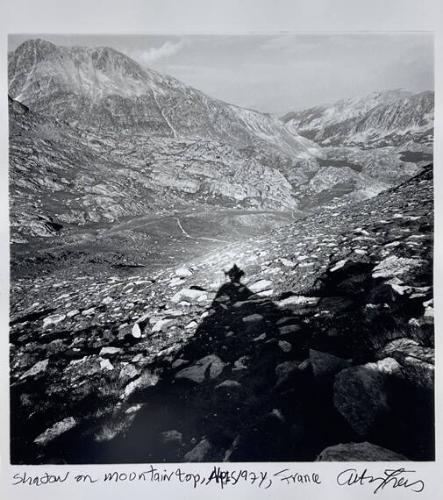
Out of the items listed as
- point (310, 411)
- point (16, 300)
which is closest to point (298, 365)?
point (310, 411)

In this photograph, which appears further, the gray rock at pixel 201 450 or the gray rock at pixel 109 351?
the gray rock at pixel 109 351

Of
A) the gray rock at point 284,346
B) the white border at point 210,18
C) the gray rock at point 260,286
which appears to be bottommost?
the gray rock at point 284,346

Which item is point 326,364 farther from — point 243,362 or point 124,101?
point 124,101

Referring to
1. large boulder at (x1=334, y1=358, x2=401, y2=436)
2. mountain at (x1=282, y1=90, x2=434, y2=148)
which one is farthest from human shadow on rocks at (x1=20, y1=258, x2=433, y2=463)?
mountain at (x1=282, y1=90, x2=434, y2=148)

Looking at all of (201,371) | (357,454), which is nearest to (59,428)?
(201,371)

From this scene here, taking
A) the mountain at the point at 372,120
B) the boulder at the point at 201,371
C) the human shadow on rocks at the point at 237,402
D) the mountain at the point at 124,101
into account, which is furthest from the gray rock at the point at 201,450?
the mountain at the point at 372,120

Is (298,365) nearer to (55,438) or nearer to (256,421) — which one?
(256,421)
